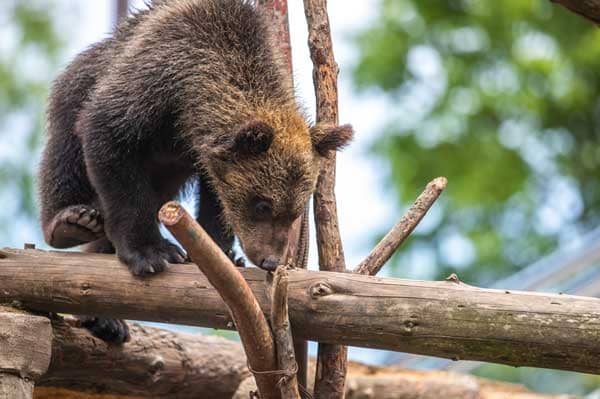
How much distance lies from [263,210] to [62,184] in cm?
163

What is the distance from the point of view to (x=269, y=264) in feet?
15.5

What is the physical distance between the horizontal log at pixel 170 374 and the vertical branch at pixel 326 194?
1165 mm

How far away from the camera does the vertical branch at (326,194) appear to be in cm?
526

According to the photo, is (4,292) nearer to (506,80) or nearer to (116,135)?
(116,135)

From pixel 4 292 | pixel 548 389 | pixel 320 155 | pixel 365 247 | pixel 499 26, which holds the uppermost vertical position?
pixel 499 26

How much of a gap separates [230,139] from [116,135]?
0.72 meters

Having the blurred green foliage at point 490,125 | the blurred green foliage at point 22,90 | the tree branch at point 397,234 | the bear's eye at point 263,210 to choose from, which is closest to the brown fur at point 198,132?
the bear's eye at point 263,210

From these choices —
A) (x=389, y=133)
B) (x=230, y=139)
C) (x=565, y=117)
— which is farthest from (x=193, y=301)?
(x=565, y=117)

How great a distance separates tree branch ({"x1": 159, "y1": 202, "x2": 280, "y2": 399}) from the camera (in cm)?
351

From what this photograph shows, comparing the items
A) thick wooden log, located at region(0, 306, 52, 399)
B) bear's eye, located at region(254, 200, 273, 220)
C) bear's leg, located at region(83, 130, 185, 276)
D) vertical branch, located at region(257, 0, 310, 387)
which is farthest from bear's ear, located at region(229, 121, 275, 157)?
thick wooden log, located at region(0, 306, 52, 399)

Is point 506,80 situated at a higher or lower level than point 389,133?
higher

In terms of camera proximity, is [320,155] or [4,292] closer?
[4,292]

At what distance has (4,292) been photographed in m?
5.05

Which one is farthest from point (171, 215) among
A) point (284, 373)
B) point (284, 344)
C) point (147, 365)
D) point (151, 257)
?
point (147, 365)
